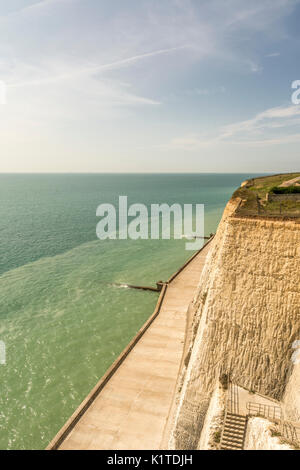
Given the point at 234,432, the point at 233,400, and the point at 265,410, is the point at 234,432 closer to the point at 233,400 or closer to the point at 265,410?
the point at 233,400

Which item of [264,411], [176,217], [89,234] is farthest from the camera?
[176,217]

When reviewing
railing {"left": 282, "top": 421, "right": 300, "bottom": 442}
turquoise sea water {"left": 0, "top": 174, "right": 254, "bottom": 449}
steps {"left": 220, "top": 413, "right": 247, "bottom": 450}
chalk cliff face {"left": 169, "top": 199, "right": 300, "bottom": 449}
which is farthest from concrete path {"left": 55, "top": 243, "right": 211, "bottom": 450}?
railing {"left": 282, "top": 421, "right": 300, "bottom": 442}

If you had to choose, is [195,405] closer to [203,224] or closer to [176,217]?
[203,224]

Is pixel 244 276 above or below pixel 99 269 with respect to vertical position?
above

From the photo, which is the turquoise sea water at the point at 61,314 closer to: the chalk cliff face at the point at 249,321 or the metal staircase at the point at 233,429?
the chalk cliff face at the point at 249,321

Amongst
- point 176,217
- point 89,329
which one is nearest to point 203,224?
point 176,217

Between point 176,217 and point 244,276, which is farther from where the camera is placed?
point 176,217

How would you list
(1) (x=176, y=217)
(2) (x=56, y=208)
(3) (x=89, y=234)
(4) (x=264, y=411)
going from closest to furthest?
(4) (x=264, y=411) < (3) (x=89, y=234) < (1) (x=176, y=217) < (2) (x=56, y=208)

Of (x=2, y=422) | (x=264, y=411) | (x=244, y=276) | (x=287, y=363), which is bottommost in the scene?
(x=2, y=422)
